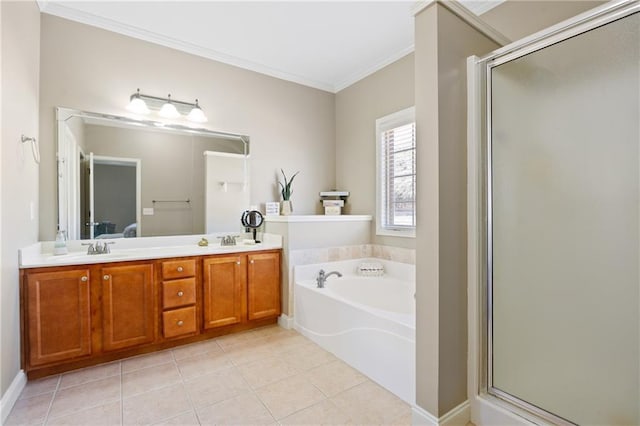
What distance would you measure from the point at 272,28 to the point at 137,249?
2369 mm

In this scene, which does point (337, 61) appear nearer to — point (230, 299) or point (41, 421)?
point (230, 299)

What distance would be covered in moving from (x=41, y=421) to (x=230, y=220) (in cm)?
205

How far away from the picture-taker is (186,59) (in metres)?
3.12

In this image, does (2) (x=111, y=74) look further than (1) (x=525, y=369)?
Yes

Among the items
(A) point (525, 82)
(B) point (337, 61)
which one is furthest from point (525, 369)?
(B) point (337, 61)

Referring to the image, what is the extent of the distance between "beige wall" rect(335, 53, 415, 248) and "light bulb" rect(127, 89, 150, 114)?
2.24 metres

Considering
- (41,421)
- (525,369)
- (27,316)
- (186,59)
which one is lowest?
(41,421)

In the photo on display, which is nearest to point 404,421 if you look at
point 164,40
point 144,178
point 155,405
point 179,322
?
point 155,405

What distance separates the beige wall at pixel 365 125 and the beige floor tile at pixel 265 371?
1649mm

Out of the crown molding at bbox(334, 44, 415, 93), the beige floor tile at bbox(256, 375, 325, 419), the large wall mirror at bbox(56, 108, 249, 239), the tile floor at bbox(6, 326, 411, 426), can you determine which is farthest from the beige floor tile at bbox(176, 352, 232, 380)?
the crown molding at bbox(334, 44, 415, 93)

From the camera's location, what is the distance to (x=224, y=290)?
2.83m

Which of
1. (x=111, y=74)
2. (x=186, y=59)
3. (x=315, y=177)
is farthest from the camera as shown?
(x=315, y=177)

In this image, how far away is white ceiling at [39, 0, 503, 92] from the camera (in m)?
2.50

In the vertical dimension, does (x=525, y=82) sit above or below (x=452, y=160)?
above
